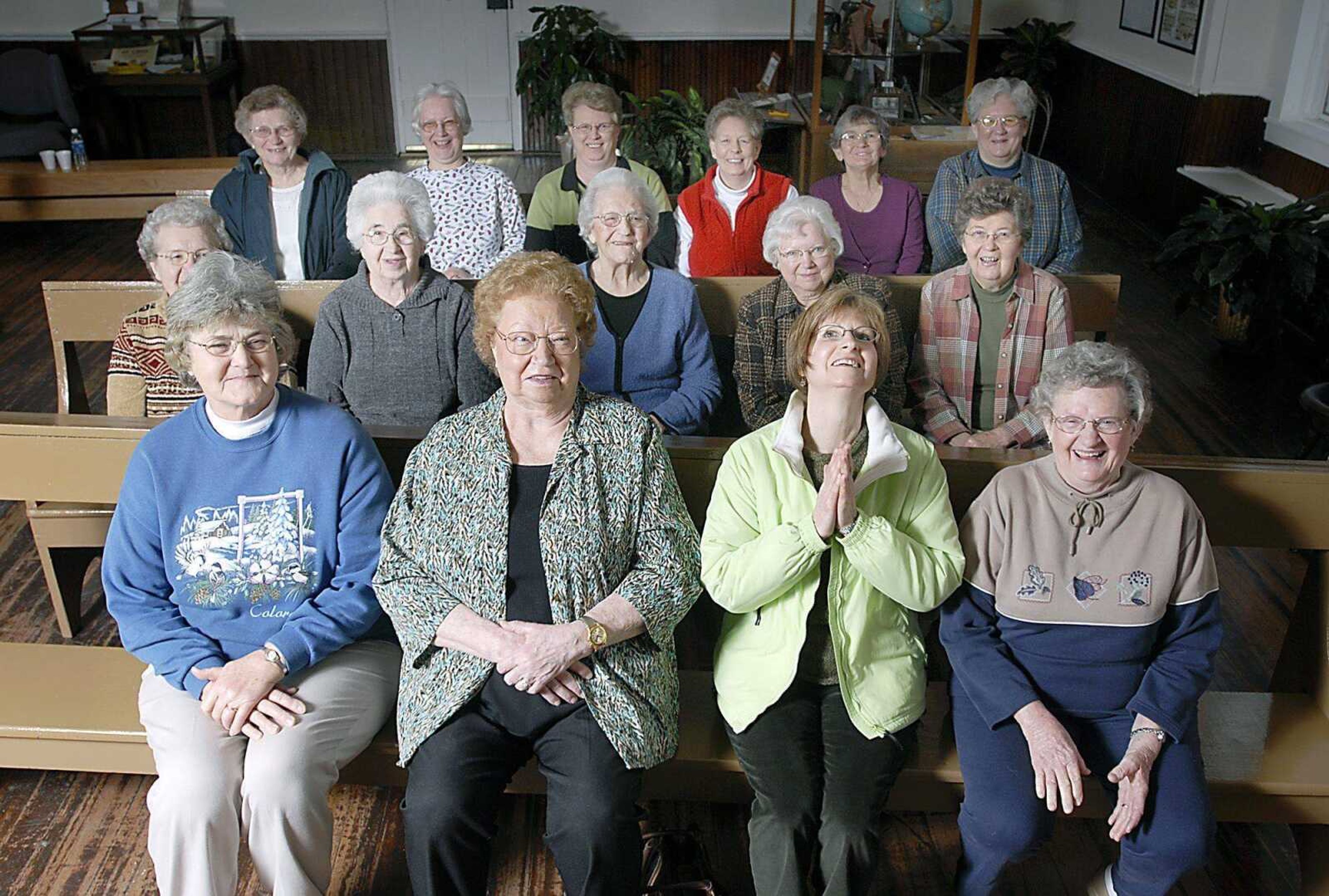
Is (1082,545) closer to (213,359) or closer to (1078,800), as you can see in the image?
(1078,800)

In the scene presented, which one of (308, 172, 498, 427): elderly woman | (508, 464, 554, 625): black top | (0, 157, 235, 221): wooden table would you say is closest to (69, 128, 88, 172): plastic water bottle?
(0, 157, 235, 221): wooden table

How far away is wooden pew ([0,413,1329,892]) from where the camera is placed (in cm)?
200

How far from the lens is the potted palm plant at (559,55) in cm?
773

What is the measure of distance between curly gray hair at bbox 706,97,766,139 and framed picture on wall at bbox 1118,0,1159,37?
4.54m

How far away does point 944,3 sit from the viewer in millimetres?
5781

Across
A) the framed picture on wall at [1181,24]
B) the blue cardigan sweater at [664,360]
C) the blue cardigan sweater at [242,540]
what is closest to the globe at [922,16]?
the framed picture on wall at [1181,24]

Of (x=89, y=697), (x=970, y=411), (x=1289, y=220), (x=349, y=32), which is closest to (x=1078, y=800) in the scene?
(x=970, y=411)

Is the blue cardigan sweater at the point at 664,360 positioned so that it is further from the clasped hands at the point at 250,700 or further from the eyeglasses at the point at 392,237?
the clasped hands at the point at 250,700

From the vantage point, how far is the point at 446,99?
372 centimetres

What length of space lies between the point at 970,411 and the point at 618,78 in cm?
613

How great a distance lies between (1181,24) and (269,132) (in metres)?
5.35

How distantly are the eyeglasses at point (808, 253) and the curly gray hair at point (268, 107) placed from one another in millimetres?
1630

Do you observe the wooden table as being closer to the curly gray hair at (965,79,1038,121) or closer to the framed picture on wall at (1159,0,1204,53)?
the curly gray hair at (965,79,1038,121)

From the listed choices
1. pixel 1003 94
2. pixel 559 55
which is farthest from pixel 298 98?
pixel 1003 94
